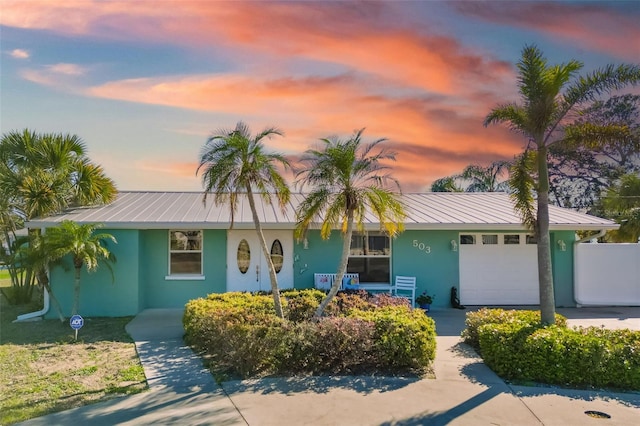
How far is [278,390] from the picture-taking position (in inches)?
247

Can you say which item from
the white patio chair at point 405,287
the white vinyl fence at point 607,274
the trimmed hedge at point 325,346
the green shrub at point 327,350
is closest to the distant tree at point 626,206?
the white vinyl fence at point 607,274

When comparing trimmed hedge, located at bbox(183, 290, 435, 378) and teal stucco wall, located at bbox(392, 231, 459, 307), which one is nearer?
trimmed hedge, located at bbox(183, 290, 435, 378)

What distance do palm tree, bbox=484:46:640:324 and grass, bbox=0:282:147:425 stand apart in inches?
259

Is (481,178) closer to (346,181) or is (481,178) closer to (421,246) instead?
(421,246)

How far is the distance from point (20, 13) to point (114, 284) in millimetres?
6267

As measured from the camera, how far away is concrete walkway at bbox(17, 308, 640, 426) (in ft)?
17.5

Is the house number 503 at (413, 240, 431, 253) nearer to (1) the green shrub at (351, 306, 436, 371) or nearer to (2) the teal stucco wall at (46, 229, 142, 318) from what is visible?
(1) the green shrub at (351, 306, 436, 371)

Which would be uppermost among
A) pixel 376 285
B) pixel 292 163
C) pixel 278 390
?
pixel 292 163

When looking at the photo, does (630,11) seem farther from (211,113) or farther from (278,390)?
(278,390)

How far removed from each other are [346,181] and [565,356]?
424cm

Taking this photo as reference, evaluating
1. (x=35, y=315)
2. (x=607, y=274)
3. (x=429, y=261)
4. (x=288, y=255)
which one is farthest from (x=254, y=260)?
(x=607, y=274)

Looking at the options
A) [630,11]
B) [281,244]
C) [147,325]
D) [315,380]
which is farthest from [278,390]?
[630,11]

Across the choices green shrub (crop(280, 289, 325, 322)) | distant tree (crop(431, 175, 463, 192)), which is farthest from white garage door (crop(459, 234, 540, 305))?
distant tree (crop(431, 175, 463, 192))

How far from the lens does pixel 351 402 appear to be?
232 inches
